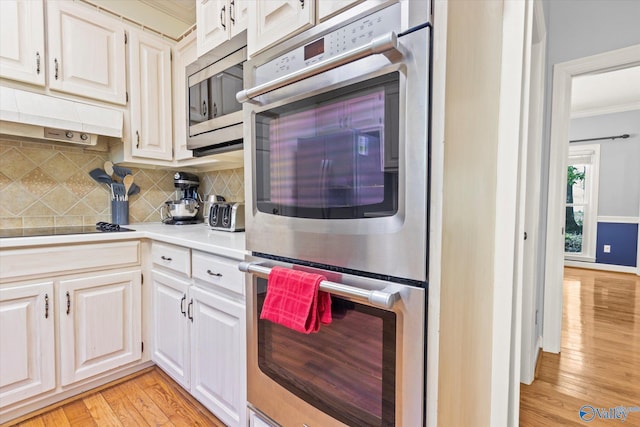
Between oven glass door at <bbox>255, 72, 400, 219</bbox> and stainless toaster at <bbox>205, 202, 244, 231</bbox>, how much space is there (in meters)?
0.81

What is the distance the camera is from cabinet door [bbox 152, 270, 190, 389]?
60.7 inches

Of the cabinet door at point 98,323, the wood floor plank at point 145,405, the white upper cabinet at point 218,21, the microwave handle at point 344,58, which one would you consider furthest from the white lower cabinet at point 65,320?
the microwave handle at point 344,58

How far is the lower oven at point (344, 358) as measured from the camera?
0.67m

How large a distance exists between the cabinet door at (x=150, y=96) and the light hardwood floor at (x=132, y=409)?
1.43 meters

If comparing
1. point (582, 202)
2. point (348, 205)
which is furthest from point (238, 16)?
point (582, 202)

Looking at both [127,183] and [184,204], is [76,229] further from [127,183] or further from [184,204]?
[184,204]

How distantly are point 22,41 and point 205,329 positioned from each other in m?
1.81

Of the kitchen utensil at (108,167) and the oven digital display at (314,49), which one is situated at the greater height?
the oven digital display at (314,49)

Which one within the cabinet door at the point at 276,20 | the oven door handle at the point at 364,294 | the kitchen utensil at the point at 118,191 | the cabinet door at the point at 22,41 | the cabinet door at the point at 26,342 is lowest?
the cabinet door at the point at 26,342

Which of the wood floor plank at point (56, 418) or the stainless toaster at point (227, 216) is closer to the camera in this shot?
the wood floor plank at point (56, 418)

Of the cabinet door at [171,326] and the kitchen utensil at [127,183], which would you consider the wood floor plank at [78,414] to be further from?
the kitchen utensil at [127,183]

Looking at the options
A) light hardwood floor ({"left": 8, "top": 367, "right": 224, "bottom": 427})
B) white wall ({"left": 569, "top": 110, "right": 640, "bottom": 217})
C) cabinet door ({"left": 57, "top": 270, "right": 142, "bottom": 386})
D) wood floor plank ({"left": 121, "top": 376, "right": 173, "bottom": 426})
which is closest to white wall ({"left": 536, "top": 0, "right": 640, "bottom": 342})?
light hardwood floor ({"left": 8, "top": 367, "right": 224, "bottom": 427})

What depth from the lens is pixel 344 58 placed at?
2.30 feet

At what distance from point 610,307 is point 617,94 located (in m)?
2.81
